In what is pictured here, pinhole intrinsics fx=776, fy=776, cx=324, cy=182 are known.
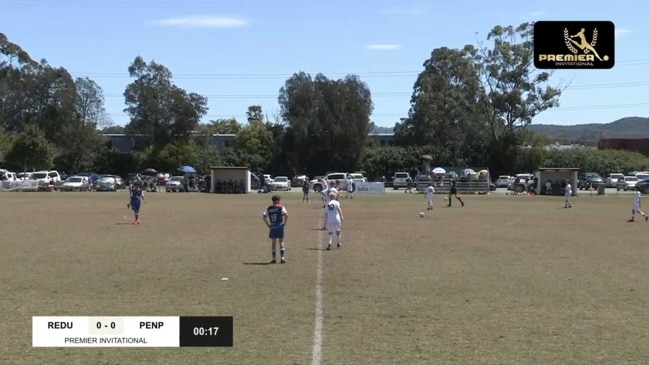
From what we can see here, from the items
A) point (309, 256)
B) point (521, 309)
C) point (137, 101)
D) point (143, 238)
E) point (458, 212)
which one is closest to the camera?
point (521, 309)

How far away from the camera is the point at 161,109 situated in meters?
97.2

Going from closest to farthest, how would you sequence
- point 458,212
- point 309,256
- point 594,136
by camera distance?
point 309,256 → point 458,212 → point 594,136

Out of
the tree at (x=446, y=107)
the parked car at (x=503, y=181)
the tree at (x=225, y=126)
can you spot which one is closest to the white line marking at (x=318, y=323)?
the parked car at (x=503, y=181)

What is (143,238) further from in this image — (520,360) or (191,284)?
(520,360)

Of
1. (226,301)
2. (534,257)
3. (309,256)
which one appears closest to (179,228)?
(309,256)

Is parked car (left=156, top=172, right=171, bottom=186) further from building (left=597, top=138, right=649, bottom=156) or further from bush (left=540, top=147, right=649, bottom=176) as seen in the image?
building (left=597, top=138, right=649, bottom=156)

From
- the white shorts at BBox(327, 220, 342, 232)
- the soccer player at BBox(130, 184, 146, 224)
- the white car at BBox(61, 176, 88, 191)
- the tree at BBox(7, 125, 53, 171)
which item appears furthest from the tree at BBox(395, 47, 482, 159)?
the white shorts at BBox(327, 220, 342, 232)

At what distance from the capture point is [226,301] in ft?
42.2

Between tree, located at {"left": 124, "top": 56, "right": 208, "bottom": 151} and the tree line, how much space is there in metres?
0.13

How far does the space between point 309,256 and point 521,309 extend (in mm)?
8095

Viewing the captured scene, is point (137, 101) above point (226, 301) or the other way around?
above

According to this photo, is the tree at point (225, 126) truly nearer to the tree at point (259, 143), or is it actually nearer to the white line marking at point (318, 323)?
the tree at point (259, 143)

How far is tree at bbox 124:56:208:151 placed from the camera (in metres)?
97.1

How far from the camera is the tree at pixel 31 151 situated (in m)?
84.1
